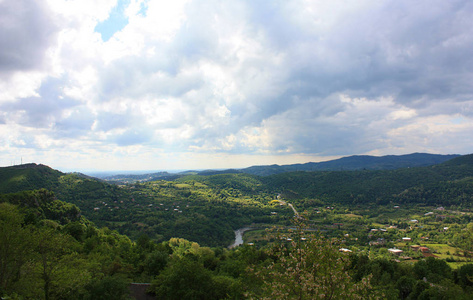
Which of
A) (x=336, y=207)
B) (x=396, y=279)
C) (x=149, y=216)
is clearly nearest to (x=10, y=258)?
(x=396, y=279)

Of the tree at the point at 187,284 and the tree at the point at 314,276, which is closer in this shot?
the tree at the point at 314,276

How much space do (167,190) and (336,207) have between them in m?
123

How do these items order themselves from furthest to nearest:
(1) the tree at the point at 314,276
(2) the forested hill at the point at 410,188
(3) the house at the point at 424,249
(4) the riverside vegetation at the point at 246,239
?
(2) the forested hill at the point at 410,188, (3) the house at the point at 424,249, (4) the riverside vegetation at the point at 246,239, (1) the tree at the point at 314,276

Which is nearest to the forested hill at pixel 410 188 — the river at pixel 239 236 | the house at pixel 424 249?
the river at pixel 239 236

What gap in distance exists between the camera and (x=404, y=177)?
7215 inches

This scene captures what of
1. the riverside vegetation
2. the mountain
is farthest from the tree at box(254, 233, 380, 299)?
the mountain

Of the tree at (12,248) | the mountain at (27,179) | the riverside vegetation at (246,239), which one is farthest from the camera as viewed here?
the mountain at (27,179)

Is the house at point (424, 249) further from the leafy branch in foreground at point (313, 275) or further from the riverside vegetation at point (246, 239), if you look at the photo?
the leafy branch in foreground at point (313, 275)

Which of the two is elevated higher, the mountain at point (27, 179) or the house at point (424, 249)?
the mountain at point (27, 179)

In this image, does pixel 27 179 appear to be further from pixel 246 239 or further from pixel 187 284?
pixel 187 284

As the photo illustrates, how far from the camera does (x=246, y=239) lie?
341 ft

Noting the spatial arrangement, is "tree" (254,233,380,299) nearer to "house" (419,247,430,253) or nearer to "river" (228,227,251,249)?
"house" (419,247,430,253)

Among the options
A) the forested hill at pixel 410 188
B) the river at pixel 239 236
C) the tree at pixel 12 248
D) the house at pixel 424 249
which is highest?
the tree at pixel 12 248

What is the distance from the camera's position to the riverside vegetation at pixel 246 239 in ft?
44.1
